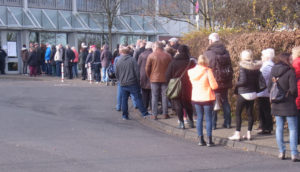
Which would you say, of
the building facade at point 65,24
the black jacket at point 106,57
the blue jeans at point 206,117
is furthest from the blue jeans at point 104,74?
the blue jeans at point 206,117

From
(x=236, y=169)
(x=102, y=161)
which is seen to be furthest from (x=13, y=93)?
(x=236, y=169)

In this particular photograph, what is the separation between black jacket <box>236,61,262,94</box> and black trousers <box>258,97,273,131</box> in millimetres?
848

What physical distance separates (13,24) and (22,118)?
18968 mm

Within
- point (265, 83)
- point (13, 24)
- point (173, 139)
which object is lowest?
point (173, 139)

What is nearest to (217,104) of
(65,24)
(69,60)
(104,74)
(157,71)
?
(157,71)

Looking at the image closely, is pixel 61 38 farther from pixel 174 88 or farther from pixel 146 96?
pixel 174 88

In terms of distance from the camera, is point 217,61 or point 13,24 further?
point 13,24

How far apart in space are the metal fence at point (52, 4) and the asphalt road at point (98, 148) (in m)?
19.4

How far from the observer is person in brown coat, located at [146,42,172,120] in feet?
40.2

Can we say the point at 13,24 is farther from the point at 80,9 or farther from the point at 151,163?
the point at 151,163

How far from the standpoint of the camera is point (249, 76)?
931cm

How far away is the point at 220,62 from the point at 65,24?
2371 cm

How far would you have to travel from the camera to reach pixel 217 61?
1026cm

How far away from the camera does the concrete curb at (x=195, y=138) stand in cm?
882
